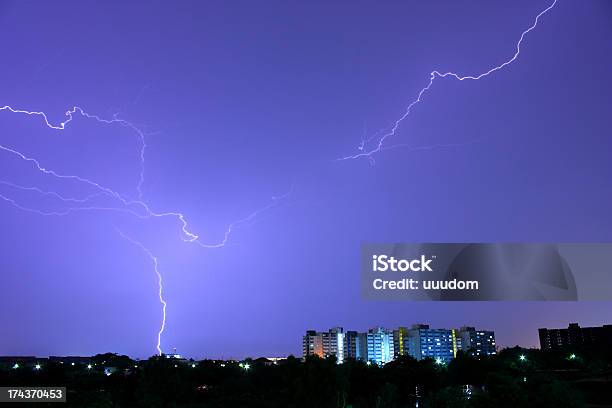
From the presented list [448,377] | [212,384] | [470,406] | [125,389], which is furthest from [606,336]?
[470,406]

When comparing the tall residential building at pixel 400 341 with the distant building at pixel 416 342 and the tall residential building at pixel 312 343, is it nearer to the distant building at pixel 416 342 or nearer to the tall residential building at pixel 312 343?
the distant building at pixel 416 342

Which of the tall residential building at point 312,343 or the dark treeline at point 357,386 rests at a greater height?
the tall residential building at point 312,343

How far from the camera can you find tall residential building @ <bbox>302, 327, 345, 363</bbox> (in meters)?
116

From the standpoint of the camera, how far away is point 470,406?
12.7 meters

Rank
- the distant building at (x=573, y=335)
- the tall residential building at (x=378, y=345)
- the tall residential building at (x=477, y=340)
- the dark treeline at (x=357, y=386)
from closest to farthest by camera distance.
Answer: the dark treeline at (x=357, y=386)
the distant building at (x=573, y=335)
the tall residential building at (x=378, y=345)
the tall residential building at (x=477, y=340)

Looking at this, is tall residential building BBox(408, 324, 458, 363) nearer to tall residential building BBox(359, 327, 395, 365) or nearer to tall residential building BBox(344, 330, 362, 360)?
tall residential building BBox(359, 327, 395, 365)

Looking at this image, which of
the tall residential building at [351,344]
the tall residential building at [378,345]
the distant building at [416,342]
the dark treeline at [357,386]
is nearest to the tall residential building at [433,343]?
the distant building at [416,342]

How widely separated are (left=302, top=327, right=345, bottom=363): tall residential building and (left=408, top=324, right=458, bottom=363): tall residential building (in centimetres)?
1669

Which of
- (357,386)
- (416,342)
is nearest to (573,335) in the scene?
(416,342)

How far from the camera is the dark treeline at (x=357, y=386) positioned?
40.5 ft

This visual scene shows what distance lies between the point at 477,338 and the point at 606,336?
3435 centimetres

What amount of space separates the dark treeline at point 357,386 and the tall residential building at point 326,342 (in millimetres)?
72868

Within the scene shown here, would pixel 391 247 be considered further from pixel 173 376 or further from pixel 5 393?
pixel 173 376

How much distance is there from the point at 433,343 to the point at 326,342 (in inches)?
995
